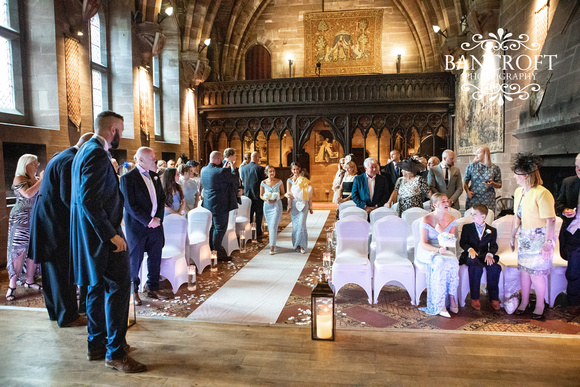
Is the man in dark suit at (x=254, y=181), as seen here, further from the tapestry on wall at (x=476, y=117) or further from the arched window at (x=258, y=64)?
the arched window at (x=258, y=64)

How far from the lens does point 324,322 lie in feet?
10.3

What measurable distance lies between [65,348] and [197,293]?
5.24 ft

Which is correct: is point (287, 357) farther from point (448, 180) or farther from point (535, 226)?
point (448, 180)

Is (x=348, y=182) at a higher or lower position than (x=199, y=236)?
higher

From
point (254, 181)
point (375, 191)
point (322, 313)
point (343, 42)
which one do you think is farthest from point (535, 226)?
point (343, 42)

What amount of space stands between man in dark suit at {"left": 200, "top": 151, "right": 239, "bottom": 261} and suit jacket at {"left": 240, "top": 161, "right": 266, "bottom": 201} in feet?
4.45

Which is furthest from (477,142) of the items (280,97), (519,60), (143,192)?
(143,192)

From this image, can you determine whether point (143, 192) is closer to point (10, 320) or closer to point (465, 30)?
point (10, 320)

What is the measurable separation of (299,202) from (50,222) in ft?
12.1

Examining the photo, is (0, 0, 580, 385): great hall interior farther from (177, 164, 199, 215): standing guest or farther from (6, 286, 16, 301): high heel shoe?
(177, 164, 199, 215): standing guest

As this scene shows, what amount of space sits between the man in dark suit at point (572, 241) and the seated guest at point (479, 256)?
67cm

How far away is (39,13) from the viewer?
6656mm

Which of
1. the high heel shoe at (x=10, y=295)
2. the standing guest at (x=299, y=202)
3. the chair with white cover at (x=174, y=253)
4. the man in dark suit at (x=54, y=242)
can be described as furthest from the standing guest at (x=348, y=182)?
the high heel shoe at (x=10, y=295)

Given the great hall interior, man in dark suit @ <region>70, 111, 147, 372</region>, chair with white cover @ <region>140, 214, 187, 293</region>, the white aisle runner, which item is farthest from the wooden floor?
chair with white cover @ <region>140, 214, 187, 293</region>
